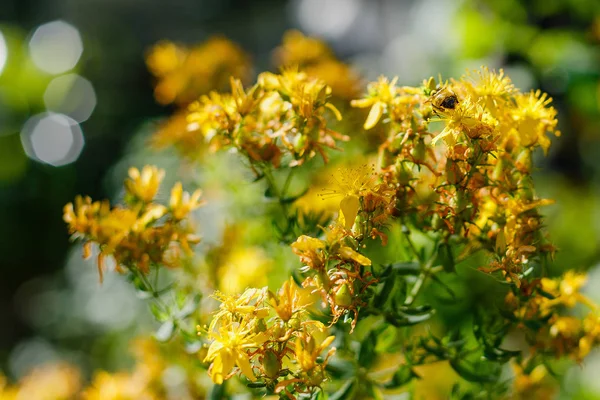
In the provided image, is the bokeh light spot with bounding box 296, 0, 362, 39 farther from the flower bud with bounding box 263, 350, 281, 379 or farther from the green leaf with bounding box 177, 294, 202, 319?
the flower bud with bounding box 263, 350, 281, 379

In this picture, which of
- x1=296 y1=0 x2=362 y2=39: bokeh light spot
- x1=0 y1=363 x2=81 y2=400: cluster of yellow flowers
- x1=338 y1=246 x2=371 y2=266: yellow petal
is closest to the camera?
x1=338 y1=246 x2=371 y2=266: yellow petal

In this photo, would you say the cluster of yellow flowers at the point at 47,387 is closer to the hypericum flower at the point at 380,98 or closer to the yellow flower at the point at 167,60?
the yellow flower at the point at 167,60

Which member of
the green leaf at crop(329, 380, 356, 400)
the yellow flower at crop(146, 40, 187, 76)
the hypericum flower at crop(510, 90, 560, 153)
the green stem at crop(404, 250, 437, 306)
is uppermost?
the hypericum flower at crop(510, 90, 560, 153)

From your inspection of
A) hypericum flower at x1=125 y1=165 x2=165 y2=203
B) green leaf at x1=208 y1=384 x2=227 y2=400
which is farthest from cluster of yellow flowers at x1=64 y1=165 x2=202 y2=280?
green leaf at x1=208 y1=384 x2=227 y2=400

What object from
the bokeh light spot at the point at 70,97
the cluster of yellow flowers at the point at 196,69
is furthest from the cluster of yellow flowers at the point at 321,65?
the bokeh light spot at the point at 70,97

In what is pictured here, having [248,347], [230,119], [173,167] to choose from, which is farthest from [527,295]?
[173,167]

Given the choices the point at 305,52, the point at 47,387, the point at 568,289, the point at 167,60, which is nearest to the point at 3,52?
the point at 167,60

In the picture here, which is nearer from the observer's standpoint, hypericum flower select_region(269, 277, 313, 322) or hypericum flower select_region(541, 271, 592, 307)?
hypericum flower select_region(269, 277, 313, 322)
